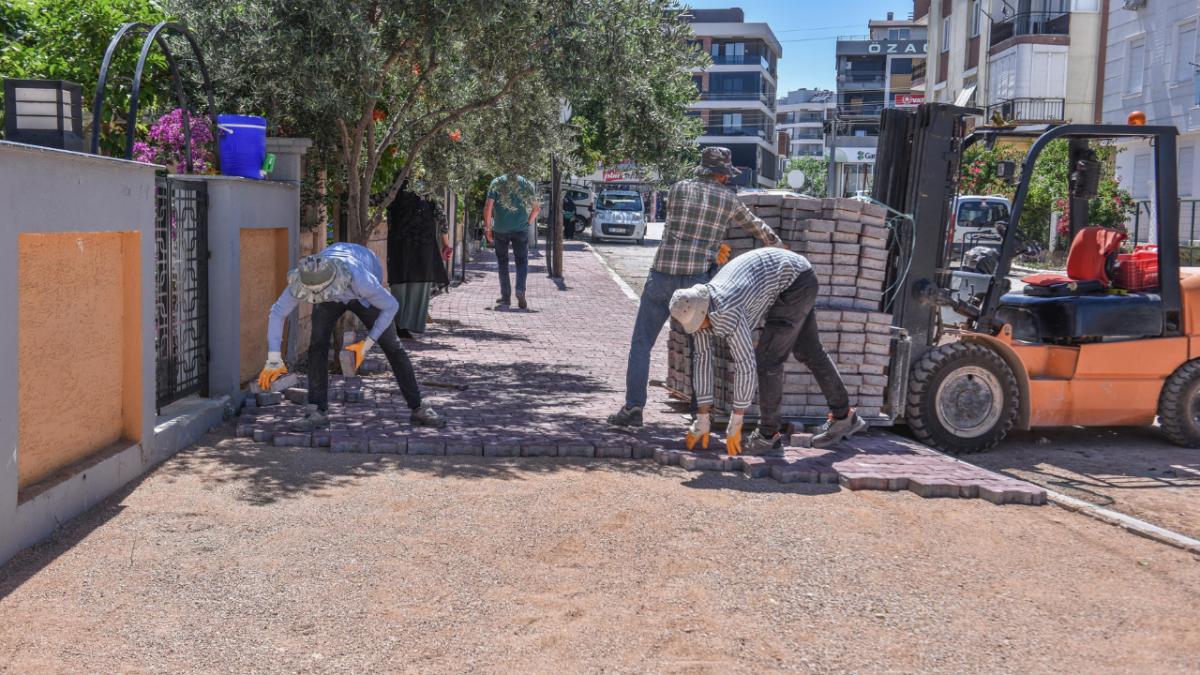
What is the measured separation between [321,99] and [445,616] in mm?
5201

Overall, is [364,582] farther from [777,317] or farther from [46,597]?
[777,317]

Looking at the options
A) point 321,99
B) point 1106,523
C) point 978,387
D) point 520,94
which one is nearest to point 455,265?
point 520,94

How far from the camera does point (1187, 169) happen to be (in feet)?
105

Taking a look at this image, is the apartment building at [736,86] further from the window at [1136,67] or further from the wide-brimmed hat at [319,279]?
the wide-brimmed hat at [319,279]

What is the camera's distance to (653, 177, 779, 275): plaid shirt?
7.50 metres

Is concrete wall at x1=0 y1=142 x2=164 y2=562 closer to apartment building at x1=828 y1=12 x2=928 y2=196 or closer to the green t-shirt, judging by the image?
the green t-shirt

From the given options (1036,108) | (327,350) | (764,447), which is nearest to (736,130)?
(1036,108)

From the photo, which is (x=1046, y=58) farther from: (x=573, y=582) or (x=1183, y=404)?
(x=573, y=582)

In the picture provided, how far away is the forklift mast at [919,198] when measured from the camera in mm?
7910

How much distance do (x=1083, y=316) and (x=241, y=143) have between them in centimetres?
618

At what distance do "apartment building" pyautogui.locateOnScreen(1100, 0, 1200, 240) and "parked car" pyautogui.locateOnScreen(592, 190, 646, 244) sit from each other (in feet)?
49.3

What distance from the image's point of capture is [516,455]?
7.05m

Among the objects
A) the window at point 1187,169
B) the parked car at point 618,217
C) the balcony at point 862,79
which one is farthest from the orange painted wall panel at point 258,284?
the balcony at point 862,79

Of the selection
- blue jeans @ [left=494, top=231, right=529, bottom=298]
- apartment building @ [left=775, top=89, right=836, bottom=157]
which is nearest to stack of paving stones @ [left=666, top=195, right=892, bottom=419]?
blue jeans @ [left=494, top=231, right=529, bottom=298]
